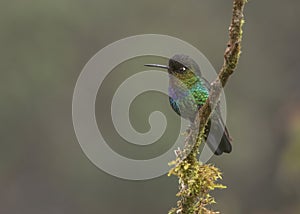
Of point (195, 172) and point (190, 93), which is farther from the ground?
point (190, 93)

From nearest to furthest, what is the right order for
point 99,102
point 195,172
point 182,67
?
1. point 195,172
2. point 182,67
3. point 99,102

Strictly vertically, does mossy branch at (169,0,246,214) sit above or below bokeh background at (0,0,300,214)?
below

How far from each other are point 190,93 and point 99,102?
16.4 meters

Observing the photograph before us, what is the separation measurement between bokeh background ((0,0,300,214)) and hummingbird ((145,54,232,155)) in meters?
15.1

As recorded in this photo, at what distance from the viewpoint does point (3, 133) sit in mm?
21953

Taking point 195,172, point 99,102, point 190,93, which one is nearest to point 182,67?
point 190,93

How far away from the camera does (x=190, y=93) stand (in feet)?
17.1

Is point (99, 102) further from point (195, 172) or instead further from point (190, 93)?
point (195, 172)

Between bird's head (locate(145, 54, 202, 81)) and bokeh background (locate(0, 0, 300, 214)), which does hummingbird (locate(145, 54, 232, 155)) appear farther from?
bokeh background (locate(0, 0, 300, 214))

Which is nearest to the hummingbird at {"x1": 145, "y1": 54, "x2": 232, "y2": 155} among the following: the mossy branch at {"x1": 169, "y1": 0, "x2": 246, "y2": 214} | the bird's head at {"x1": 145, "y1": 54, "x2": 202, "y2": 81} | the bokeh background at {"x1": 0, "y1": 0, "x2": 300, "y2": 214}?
the bird's head at {"x1": 145, "y1": 54, "x2": 202, "y2": 81}

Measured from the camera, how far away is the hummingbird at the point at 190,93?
4.98 metres

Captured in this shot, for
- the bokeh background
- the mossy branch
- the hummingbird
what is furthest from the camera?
the bokeh background

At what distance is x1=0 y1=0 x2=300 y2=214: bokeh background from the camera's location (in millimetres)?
20875

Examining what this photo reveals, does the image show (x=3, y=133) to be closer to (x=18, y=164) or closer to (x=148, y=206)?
(x=18, y=164)
